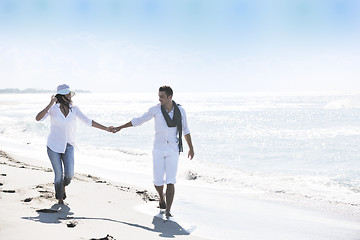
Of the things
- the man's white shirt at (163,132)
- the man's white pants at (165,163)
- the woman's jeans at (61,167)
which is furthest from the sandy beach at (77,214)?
the man's white shirt at (163,132)

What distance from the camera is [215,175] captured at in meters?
12.1

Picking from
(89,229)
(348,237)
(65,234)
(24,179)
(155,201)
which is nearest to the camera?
(65,234)

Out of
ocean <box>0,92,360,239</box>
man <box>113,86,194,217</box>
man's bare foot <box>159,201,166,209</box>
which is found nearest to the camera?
man <box>113,86,194,217</box>

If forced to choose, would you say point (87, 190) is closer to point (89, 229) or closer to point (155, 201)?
point (155, 201)

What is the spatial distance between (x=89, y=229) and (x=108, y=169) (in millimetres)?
7712

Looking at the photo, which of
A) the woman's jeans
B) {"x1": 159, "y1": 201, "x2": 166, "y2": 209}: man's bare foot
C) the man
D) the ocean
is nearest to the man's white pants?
the man

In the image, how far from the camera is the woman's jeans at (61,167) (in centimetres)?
543

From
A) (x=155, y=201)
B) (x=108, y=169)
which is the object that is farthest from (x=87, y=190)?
(x=108, y=169)

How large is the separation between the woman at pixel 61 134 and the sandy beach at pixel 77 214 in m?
0.45

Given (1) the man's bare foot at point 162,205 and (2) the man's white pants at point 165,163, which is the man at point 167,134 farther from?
(1) the man's bare foot at point 162,205

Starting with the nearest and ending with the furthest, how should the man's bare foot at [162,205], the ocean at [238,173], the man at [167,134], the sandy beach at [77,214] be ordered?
the sandy beach at [77,214], the man at [167,134], the man's bare foot at [162,205], the ocean at [238,173]

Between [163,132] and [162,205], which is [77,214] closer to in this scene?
[162,205]

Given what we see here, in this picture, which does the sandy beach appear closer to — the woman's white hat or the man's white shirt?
the man's white shirt

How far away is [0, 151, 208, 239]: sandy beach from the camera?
4215 millimetres
